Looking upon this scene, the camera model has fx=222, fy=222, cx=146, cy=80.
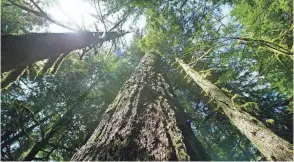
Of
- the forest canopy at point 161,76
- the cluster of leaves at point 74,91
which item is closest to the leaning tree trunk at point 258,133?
the forest canopy at point 161,76

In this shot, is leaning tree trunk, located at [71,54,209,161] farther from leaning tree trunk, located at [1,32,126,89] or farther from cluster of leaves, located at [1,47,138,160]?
cluster of leaves, located at [1,47,138,160]

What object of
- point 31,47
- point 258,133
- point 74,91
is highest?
point 74,91

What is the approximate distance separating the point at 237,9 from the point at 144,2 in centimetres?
260

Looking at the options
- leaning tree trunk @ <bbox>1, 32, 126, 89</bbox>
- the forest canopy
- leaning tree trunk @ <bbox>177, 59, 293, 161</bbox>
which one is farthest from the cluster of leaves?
leaning tree trunk @ <bbox>177, 59, 293, 161</bbox>

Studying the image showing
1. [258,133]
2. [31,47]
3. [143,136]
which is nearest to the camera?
[143,136]

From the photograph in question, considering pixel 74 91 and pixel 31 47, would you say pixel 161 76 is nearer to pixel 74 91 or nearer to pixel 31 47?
pixel 31 47

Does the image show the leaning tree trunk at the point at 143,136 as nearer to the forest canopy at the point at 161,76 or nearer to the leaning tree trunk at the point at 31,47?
the forest canopy at the point at 161,76

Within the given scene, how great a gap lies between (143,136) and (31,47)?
4141mm

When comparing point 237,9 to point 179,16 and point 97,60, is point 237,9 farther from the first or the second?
point 97,60

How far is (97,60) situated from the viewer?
53.2 ft

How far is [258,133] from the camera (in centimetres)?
400

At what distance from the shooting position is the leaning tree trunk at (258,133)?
332 centimetres

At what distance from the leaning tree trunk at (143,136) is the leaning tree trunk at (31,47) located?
2.87 m

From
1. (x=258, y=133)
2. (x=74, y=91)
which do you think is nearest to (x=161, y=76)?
(x=258, y=133)
